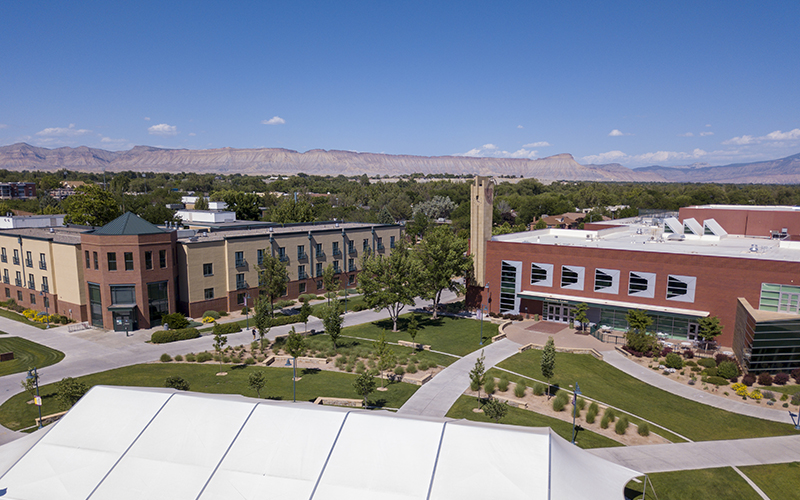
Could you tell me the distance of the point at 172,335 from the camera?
3891 centimetres

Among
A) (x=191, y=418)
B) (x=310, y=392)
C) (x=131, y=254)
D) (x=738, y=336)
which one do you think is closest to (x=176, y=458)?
(x=191, y=418)

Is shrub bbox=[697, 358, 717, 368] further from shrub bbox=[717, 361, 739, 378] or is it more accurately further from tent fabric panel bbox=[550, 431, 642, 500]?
tent fabric panel bbox=[550, 431, 642, 500]

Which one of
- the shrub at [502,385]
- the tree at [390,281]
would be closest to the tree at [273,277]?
the tree at [390,281]

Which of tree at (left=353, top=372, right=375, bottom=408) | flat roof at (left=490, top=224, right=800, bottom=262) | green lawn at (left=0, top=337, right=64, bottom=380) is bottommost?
green lawn at (left=0, top=337, right=64, bottom=380)

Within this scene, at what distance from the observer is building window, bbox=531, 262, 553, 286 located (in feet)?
149

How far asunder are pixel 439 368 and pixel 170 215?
57190mm

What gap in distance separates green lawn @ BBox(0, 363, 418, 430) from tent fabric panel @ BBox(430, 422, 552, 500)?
13520mm

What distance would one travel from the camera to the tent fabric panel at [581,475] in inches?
484

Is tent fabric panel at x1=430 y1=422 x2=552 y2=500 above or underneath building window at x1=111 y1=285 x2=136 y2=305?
above

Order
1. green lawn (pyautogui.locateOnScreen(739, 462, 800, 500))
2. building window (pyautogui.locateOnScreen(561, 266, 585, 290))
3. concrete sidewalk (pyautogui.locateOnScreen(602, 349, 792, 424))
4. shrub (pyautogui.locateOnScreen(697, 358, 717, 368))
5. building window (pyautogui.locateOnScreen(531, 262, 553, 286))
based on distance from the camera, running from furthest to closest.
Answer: building window (pyautogui.locateOnScreen(531, 262, 553, 286)) → building window (pyautogui.locateOnScreen(561, 266, 585, 290)) → shrub (pyautogui.locateOnScreen(697, 358, 717, 368)) → concrete sidewalk (pyautogui.locateOnScreen(602, 349, 792, 424)) → green lawn (pyautogui.locateOnScreen(739, 462, 800, 500))

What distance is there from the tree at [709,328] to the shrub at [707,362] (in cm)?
283

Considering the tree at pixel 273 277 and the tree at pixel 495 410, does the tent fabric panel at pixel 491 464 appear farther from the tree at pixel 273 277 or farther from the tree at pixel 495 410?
the tree at pixel 273 277

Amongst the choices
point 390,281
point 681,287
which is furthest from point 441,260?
point 681,287

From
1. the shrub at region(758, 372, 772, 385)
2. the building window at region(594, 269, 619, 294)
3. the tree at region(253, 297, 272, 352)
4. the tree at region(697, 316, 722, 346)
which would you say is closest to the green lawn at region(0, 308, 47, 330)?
the tree at region(253, 297, 272, 352)
